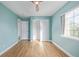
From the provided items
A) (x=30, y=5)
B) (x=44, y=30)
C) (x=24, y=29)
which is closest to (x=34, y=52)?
(x=30, y=5)

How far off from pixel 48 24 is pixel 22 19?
300 cm

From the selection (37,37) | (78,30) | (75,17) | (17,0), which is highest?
(17,0)

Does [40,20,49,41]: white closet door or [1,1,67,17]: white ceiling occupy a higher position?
[1,1,67,17]: white ceiling

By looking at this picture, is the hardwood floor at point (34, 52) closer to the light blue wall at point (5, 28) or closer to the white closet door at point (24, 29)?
the light blue wall at point (5, 28)

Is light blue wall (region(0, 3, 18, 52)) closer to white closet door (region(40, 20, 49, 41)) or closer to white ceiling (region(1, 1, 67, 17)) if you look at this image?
white ceiling (region(1, 1, 67, 17))

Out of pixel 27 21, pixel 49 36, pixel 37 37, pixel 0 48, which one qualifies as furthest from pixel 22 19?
pixel 0 48

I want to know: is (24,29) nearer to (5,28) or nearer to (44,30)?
(44,30)

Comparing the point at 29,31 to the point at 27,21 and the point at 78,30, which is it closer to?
the point at 27,21

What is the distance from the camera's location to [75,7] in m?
4.38

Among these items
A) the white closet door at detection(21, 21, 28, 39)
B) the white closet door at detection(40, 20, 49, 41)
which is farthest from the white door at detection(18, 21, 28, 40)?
the white closet door at detection(40, 20, 49, 41)

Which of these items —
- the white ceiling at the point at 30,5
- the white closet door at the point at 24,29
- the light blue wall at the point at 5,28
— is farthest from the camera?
the white closet door at the point at 24,29

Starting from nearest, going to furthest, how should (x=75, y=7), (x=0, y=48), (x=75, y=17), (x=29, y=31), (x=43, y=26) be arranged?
(x=75, y=7), (x=75, y=17), (x=0, y=48), (x=43, y=26), (x=29, y=31)

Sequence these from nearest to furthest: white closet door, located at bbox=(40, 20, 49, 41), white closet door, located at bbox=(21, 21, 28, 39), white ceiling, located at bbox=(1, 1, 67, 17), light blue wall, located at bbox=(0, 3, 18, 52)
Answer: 1. white ceiling, located at bbox=(1, 1, 67, 17)
2. light blue wall, located at bbox=(0, 3, 18, 52)
3. white closet door, located at bbox=(40, 20, 49, 41)
4. white closet door, located at bbox=(21, 21, 28, 39)

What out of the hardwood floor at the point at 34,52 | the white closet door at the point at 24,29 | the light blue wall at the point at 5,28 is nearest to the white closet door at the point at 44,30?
the white closet door at the point at 24,29
